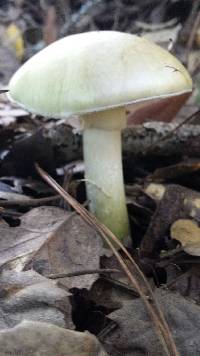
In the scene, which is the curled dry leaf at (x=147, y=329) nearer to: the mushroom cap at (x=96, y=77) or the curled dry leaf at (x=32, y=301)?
the curled dry leaf at (x=32, y=301)

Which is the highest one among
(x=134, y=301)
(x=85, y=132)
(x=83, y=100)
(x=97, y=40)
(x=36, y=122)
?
(x=97, y=40)

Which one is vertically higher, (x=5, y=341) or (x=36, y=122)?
(x=5, y=341)

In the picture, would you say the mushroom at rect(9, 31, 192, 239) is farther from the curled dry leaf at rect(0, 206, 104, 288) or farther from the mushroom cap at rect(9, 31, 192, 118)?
the curled dry leaf at rect(0, 206, 104, 288)

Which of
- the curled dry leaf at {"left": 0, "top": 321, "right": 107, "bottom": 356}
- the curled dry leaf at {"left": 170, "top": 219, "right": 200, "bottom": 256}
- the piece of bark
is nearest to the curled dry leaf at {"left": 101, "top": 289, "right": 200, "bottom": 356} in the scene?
the curled dry leaf at {"left": 0, "top": 321, "right": 107, "bottom": 356}

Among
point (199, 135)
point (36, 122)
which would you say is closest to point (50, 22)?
point (36, 122)

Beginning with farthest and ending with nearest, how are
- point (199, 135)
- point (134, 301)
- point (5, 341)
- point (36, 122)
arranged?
point (36, 122) → point (199, 135) → point (134, 301) → point (5, 341)

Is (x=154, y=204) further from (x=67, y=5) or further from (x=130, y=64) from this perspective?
(x=67, y=5)

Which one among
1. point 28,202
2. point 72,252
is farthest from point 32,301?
point 28,202
